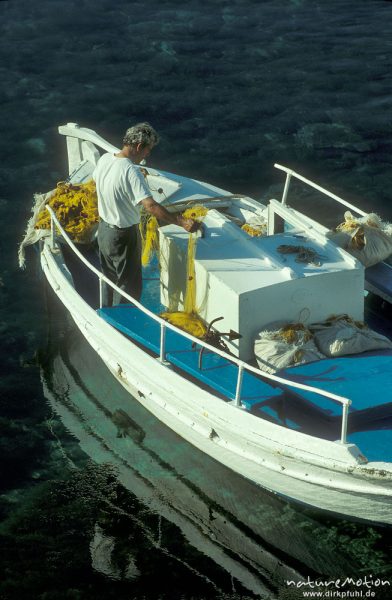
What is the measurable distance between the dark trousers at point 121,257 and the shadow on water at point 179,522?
1.54 meters

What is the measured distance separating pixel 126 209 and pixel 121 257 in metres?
0.63

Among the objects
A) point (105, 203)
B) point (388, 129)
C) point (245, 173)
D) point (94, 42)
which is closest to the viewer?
point (105, 203)

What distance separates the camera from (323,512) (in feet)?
35.0

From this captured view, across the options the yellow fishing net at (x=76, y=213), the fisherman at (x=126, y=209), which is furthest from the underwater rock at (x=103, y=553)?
the yellow fishing net at (x=76, y=213)

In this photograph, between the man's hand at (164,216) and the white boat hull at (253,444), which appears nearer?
the white boat hull at (253,444)

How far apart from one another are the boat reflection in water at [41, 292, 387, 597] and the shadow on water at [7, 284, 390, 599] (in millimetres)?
11

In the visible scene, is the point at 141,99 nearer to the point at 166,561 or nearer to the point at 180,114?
the point at 180,114

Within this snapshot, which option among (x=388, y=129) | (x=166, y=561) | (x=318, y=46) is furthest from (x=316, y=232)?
(x=318, y=46)

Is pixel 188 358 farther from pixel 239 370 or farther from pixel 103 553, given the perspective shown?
pixel 103 553

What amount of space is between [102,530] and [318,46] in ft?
52.7

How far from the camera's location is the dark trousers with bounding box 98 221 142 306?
38.0 ft

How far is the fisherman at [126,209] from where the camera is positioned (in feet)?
36.1

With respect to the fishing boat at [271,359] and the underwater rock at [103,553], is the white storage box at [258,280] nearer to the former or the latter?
the fishing boat at [271,359]

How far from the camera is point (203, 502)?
1109 cm
